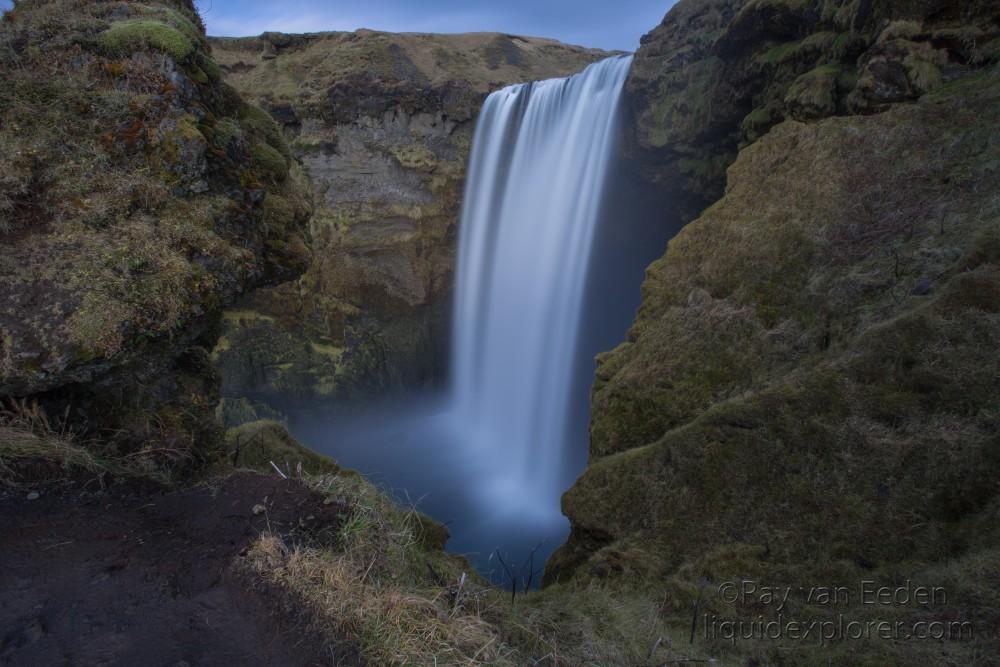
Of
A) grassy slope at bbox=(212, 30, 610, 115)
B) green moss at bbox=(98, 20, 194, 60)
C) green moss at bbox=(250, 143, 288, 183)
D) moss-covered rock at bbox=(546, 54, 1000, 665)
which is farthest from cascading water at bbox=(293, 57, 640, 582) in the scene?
green moss at bbox=(98, 20, 194, 60)

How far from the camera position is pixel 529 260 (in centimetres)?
1820

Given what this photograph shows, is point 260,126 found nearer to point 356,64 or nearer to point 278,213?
point 278,213

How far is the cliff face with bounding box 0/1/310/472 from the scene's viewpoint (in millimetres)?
3793

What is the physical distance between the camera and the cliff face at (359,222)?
20.8m

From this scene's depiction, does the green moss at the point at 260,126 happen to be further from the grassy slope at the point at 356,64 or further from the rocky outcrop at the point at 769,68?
the grassy slope at the point at 356,64

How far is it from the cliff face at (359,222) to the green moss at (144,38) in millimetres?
15654

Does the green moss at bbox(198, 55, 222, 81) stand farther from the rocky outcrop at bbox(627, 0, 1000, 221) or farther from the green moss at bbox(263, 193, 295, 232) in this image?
the rocky outcrop at bbox(627, 0, 1000, 221)

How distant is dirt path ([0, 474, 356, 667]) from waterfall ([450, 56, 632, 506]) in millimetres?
12874

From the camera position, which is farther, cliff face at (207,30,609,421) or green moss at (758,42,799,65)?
cliff face at (207,30,609,421)

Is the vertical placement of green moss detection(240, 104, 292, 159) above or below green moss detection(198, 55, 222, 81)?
below

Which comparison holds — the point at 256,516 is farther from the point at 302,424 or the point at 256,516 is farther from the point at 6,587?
the point at 302,424

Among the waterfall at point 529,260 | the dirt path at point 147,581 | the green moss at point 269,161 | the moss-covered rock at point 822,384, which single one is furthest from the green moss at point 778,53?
the dirt path at point 147,581

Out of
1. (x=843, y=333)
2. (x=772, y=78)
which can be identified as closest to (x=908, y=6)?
(x=772, y=78)

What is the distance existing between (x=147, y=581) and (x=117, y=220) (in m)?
3.07
